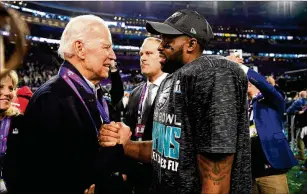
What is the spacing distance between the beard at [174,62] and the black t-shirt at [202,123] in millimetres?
142

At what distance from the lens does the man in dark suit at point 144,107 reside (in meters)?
3.15

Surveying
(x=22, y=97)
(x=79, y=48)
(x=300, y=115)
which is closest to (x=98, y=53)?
(x=79, y=48)

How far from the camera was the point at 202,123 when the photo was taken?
144 centimetres

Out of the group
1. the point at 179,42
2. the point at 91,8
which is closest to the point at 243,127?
the point at 179,42

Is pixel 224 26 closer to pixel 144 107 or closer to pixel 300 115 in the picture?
pixel 300 115

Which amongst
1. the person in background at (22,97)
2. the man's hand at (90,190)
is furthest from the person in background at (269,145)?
the person in background at (22,97)

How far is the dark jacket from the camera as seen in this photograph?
163 centimetres

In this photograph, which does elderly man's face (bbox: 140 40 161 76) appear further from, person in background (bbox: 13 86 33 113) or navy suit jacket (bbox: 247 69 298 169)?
person in background (bbox: 13 86 33 113)

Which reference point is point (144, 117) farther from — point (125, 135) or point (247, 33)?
point (247, 33)

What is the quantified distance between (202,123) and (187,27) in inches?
23.8

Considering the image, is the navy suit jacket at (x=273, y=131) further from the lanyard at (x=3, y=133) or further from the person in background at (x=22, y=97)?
the person in background at (x=22, y=97)

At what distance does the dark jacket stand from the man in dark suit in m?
1.30

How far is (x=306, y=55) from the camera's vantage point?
46906 mm

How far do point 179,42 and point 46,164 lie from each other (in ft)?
3.39
